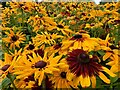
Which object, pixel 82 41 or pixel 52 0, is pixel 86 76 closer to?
pixel 82 41

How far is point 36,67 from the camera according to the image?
79cm

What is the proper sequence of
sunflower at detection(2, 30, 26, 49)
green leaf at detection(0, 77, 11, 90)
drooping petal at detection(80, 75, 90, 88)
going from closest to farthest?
drooping petal at detection(80, 75, 90, 88)
green leaf at detection(0, 77, 11, 90)
sunflower at detection(2, 30, 26, 49)

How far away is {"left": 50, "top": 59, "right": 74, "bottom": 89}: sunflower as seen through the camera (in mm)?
771

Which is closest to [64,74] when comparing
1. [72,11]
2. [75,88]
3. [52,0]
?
[75,88]

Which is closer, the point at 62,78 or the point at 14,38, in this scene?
the point at 62,78

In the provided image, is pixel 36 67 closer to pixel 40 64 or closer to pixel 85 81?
pixel 40 64

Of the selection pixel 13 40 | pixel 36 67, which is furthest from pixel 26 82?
pixel 13 40

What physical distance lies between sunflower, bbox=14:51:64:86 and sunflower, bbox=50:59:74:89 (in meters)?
0.02

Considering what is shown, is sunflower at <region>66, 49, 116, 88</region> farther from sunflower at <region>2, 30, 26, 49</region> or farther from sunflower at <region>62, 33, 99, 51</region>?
sunflower at <region>2, 30, 26, 49</region>

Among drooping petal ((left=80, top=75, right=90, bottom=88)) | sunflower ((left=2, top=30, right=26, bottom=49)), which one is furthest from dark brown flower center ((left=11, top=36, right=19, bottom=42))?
drooping petal ((left=80, top=75, right=90, bottom=88))

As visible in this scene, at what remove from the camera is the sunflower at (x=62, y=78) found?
2.53 ft

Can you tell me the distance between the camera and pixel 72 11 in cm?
311

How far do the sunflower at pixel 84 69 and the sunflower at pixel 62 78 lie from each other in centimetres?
1

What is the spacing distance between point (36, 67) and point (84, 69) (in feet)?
0.34
